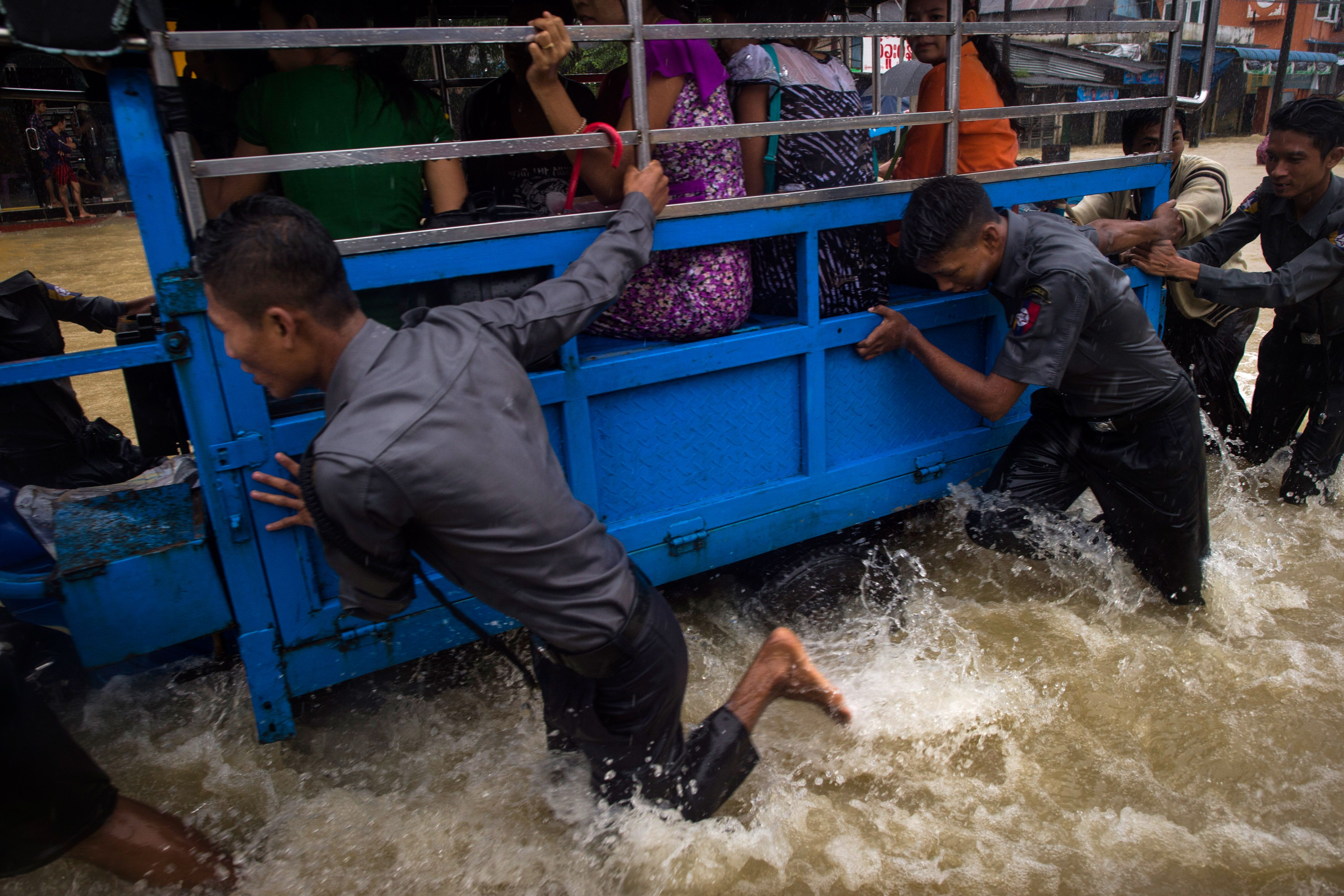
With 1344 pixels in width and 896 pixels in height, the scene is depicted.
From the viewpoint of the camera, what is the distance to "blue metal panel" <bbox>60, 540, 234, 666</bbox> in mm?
1958

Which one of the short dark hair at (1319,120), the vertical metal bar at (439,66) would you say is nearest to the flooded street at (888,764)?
the short dark hair at (1319,120)

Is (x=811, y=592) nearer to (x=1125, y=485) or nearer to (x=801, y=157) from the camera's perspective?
(x=1125, y=485)

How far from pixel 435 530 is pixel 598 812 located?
1.03m

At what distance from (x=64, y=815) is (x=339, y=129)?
171cm

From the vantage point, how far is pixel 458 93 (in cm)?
446

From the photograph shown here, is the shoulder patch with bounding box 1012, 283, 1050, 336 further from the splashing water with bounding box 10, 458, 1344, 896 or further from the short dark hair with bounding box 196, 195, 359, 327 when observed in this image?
the short dark hair with bounding box 196, 195, 359, 327

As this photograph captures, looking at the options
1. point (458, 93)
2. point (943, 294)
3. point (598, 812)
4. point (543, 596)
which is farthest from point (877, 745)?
point (458, 93)

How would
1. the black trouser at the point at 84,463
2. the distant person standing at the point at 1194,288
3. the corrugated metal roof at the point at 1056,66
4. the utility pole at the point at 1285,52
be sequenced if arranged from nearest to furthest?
the black trouser at the point at 84,463
the distant person standing at the point at 1194,288
the utility pole at the point at 1285,52
the corrugated metal roof at the point at 1056,66

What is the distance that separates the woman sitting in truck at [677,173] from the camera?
2336 millimetres

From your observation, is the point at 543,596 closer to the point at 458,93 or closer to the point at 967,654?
the point at 967,654

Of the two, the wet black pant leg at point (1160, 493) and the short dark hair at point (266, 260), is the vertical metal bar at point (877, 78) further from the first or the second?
the short dark hair at point (266, 260)

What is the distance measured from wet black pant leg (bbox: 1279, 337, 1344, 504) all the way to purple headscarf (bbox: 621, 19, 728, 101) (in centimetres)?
303

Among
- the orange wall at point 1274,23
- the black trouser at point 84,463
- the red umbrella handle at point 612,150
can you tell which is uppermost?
the orange wall at point 1274,23

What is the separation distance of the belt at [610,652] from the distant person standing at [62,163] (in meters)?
17.3
